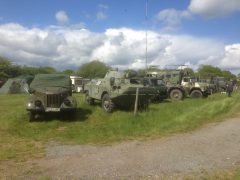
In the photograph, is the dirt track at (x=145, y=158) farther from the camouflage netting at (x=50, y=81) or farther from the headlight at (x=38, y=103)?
the camouflage netting at (x=50, y=81)

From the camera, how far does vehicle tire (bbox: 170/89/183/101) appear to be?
26.0 m

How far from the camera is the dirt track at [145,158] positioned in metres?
7.42

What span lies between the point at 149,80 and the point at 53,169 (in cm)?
1710

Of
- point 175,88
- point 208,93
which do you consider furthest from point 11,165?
point 208,93

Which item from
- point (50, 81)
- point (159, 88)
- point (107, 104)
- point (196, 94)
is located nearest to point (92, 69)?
point (196, 94)

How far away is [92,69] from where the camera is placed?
79375 mm

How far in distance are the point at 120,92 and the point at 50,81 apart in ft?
10.5

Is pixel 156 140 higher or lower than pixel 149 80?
lower

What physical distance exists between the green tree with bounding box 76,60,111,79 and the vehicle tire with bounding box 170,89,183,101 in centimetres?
5024

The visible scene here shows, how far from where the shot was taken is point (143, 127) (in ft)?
46.5

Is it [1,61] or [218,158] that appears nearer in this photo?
[218,158]

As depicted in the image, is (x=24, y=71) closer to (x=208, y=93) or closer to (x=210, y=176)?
(x=208, y=93)

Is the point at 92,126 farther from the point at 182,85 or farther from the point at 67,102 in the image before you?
the point at 182,85

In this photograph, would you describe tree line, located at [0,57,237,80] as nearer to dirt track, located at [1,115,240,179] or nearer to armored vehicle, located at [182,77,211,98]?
armored vehicle, located at [182,77,211,98]
